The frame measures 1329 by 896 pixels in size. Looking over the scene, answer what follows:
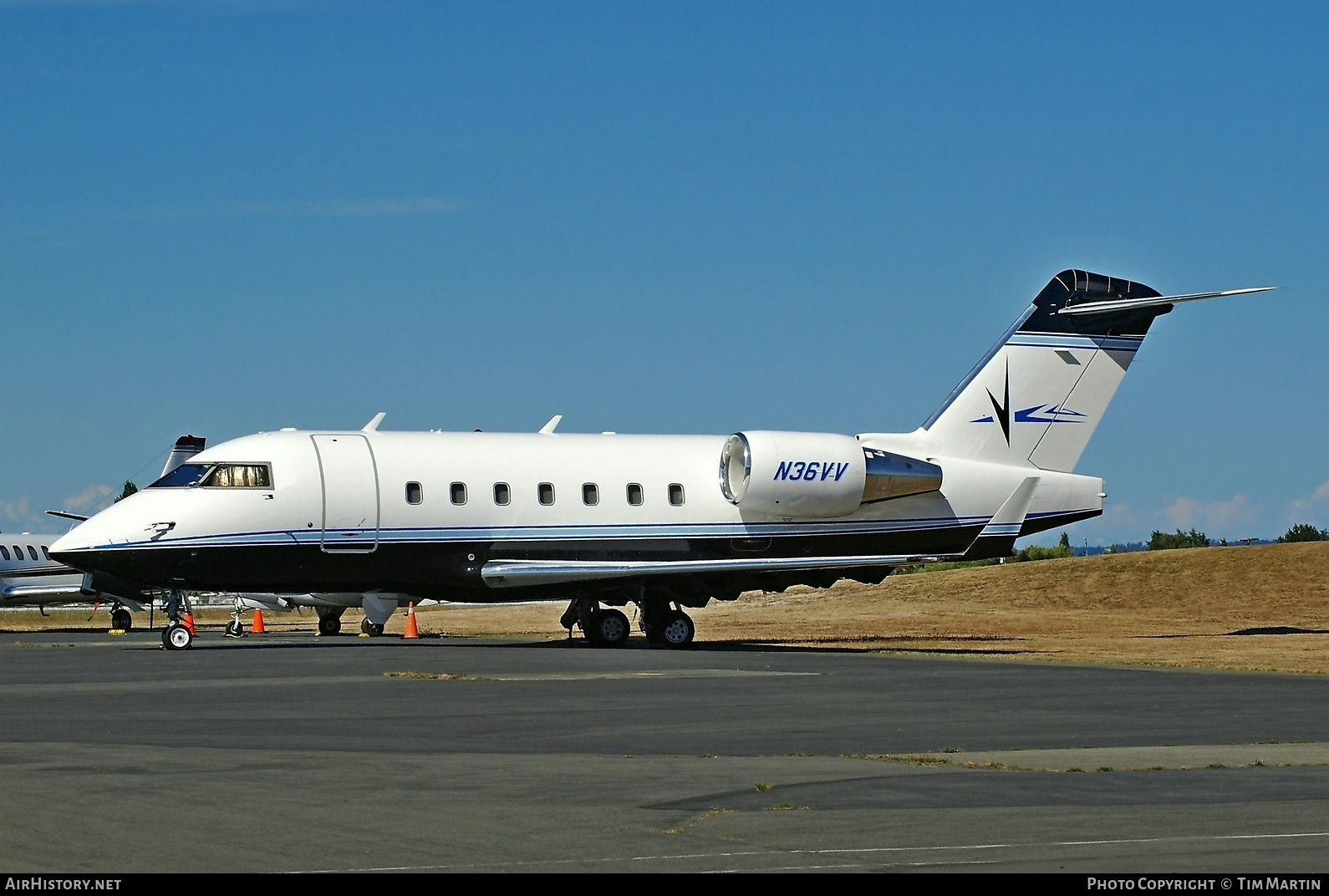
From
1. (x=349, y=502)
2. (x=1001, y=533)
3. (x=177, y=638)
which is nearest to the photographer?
(x=349, y=502)

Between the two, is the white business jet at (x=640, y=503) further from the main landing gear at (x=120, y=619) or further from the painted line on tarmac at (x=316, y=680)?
the main landing gear at (x=120, y=619)

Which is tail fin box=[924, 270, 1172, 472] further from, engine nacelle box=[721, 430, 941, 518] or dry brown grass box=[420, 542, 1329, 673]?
dry brown grass box=[420, 542, 1329, 673]

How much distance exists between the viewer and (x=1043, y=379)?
3534cm

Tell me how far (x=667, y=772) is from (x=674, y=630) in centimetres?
2046

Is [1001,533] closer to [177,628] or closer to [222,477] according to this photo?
[222,477]

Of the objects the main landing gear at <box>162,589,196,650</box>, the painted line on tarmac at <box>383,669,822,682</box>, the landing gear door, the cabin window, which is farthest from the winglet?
the main landing gear at <box>162,589,196,650</box>

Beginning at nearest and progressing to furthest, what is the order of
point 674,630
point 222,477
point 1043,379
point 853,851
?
1. point 853,851
2. point 222,477
3. point 674,630
4. point 1043,379

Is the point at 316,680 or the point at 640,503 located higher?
the point at 640,503

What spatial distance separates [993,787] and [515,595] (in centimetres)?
2145

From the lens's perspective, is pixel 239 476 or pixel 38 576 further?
pixel 38 576

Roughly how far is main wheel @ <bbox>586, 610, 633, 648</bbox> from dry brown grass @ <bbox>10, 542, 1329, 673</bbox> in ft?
13.0

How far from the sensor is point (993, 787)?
11.0 metres

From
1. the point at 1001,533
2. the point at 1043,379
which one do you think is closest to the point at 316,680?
the point at 1001,533

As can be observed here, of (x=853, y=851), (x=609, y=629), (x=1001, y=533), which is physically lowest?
(x=609, y=629)
